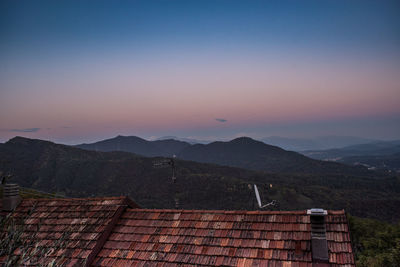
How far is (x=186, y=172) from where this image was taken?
97.1 meters

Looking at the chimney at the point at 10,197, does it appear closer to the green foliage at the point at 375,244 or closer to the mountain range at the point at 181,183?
the green foliage at the point at 375,244

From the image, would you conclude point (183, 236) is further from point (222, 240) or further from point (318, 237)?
point (318, 237)

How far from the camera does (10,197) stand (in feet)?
39.3

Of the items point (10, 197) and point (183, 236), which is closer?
point (183, 236)

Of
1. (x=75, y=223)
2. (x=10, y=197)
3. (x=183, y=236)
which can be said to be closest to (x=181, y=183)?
(x=10, y=197)

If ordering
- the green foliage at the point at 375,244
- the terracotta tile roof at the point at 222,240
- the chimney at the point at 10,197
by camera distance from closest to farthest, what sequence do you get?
the terracotta tile roof at the point at 222,240 → the chimney at the point at 10,197 → the green foliage at the point at 375,244

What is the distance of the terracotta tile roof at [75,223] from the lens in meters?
9.12

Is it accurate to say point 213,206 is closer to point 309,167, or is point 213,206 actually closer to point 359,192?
point 359,192

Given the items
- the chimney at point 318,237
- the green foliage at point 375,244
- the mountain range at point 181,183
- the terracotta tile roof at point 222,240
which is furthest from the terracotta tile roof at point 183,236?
the mountain range at point 181,183

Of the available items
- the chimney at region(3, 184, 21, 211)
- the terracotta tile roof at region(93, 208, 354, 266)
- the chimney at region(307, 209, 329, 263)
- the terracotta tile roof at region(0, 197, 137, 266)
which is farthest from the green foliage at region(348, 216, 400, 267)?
the chimney at region(3, 184, 21, 211)

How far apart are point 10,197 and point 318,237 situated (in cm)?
1179

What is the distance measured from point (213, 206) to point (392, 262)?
5369cm

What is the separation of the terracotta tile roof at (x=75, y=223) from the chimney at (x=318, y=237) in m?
6.41

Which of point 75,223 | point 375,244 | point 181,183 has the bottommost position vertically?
point 181,183
